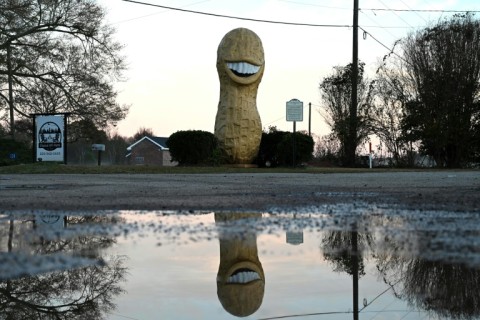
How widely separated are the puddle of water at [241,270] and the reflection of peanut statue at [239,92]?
22.1 metres

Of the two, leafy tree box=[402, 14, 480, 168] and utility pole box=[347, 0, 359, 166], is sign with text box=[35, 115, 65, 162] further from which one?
leafy tree box=[402, 14, 480, 168]

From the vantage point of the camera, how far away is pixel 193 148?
2533 centimetres

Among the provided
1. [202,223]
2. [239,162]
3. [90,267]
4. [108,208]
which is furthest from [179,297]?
[239,162]

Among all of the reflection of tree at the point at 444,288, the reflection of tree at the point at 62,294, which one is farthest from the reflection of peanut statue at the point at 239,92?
the reflection of tree at the point at 62,294

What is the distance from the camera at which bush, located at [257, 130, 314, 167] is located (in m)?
27.0

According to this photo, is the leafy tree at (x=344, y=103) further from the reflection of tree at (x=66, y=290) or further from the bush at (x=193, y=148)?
the reflection of tree at (x=66, y=290)

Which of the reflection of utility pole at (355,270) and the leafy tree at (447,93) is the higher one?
the leafy tree at (447,93)

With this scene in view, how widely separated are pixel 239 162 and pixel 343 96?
12826mm

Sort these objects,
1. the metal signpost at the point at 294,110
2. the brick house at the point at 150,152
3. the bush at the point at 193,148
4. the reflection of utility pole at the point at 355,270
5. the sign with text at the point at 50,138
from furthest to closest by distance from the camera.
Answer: the brick house at the point at 150,152
the metal signpost at the point at 294,110
the sign with text at the point at 50,138
the bush at the point at 193,148
the reflection of utility pole at the point at 355,270

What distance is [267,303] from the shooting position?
9.41 feet

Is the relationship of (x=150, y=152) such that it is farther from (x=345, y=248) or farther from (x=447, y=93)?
(x=345, y=248)

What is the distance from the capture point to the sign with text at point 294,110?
88.3 ft

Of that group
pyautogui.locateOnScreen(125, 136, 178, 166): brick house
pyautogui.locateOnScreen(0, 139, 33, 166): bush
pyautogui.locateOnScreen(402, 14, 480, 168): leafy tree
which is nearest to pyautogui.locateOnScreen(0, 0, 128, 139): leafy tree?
pyautogui.locateOnScreen(0, 139, 33, 166): bush

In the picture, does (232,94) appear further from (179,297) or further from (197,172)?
(179,297)
